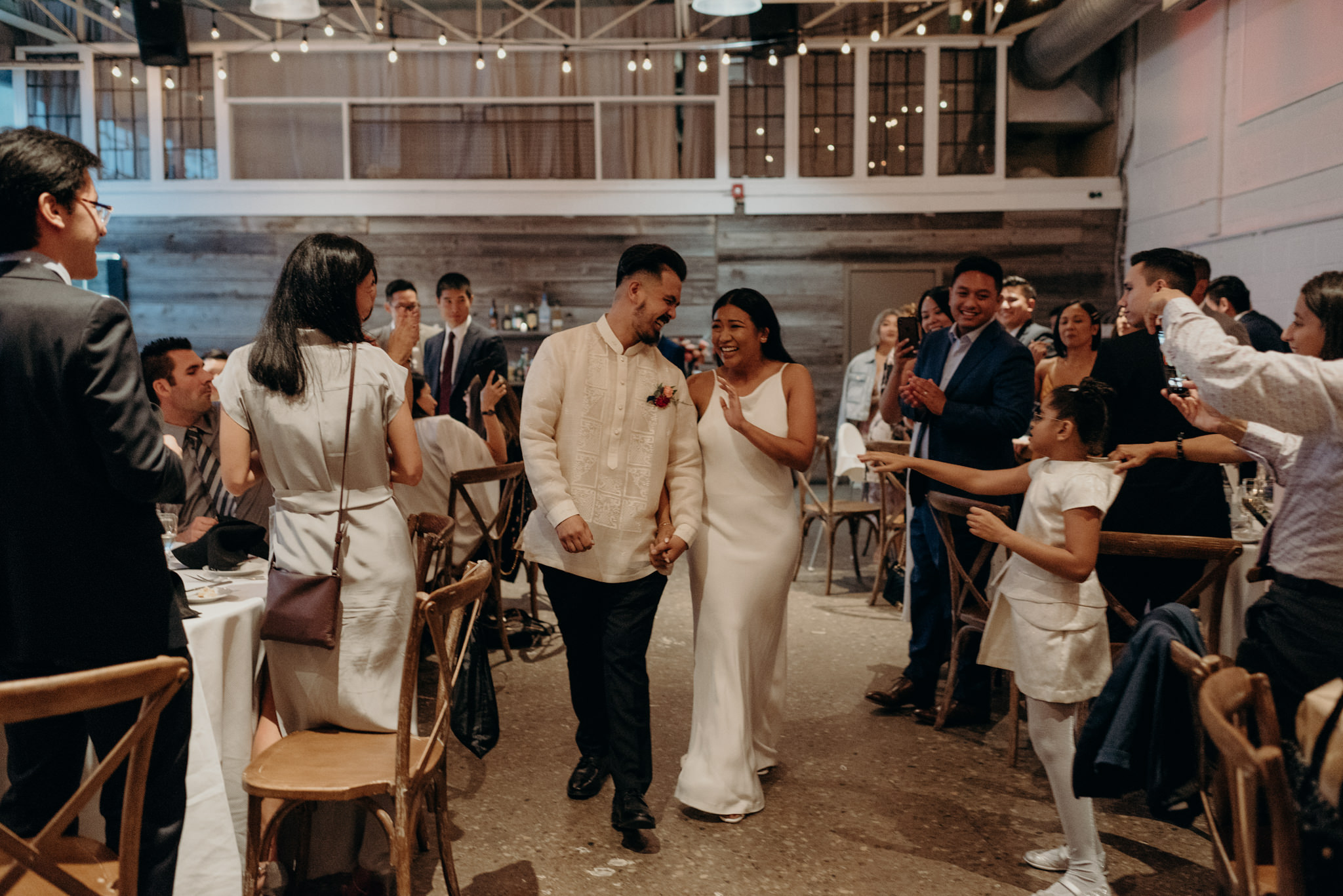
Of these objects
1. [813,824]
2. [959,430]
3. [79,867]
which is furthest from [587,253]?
[79,867]

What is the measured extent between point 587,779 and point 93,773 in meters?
1.77

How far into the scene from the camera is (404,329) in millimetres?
4008

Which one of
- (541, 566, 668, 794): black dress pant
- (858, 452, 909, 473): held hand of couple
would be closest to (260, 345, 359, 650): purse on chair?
(541, 566, 668, 794): black dress pant

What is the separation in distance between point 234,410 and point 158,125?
29.1ft

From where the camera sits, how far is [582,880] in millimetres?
2490

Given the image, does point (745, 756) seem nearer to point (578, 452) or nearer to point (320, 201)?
point (578, 452)

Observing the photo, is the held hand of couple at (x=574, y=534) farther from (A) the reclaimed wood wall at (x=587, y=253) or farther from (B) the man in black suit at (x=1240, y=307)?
(A) the reclaimed wood wall at (x=587, y=253)

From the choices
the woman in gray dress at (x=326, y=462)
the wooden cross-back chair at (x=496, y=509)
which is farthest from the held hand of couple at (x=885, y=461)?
the wooden cross-back chair at (x=496, y=509)

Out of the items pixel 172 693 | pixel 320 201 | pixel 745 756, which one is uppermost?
pixel 320 201

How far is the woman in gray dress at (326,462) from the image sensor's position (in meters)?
2.22

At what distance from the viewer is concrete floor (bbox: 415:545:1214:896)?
249 cm

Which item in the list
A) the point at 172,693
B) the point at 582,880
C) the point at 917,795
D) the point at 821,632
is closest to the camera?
the point at 172,693

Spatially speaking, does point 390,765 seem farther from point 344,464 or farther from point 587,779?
point 587,779

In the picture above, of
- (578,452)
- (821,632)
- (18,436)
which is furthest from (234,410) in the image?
(821,632)
